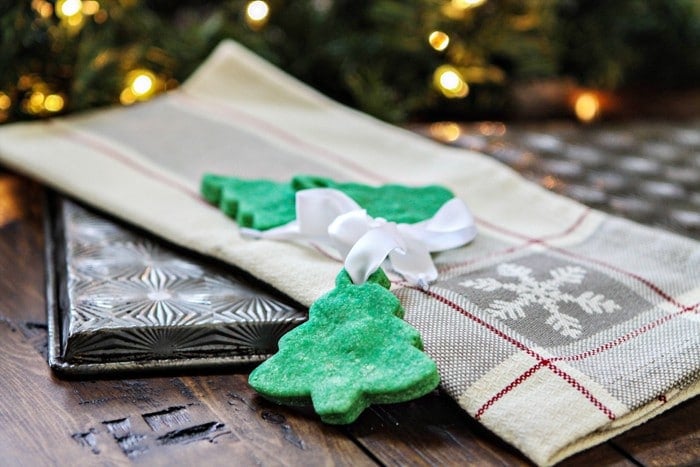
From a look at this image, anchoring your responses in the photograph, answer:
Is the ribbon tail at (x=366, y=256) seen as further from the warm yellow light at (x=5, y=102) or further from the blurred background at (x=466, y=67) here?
the warm yellow light at (x=5, y=102)

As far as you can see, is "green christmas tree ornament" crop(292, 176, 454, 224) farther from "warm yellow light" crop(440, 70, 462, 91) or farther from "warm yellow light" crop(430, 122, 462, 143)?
"warm yellow light" crop(440, 70, 462, 91)

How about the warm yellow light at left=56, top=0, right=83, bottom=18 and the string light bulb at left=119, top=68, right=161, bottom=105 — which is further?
the string light bulb at left=119, top=68, right=161, bottom=105

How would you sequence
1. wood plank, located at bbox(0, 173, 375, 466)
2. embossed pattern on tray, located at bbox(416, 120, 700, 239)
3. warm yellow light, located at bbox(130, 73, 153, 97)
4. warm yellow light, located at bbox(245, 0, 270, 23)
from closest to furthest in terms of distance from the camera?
wood plank, located at bbox(0, 173, 375, 466) → embossed pattern on tray, located at bbox(416, 120, 700, 239) → warm yellow light, located at bbox(130, 73, 153, 97) → warm yellow light, located at bbox(245, 0, 270, 23)

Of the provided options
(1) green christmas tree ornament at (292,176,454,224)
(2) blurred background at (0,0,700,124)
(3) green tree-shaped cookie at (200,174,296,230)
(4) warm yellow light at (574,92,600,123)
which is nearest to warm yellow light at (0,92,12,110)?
(2) blurred background at (0,0,700,124)

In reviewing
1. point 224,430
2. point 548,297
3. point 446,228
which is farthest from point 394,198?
point 224,430

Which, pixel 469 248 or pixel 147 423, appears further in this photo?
pixel 469 248

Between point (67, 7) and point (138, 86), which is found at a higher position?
point (67, 7)

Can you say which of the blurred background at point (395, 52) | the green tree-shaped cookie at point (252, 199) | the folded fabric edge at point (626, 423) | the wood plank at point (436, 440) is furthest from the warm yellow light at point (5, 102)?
the folded fabric edge at point (626, 423)

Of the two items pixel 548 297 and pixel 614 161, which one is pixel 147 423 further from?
pixel 614 161
